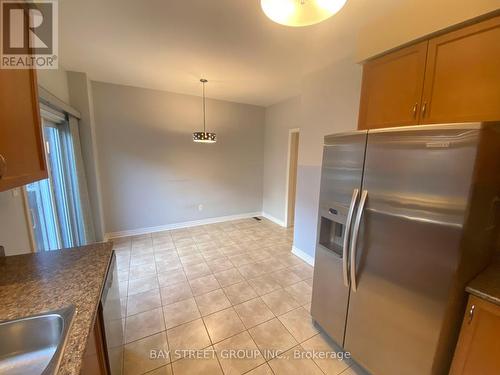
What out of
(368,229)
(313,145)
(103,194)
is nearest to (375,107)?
(368,229)

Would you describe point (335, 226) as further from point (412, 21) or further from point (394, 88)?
point (412, 21)

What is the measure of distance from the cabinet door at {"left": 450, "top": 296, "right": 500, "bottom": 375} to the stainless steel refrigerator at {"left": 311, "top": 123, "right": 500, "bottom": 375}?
0.05 meters

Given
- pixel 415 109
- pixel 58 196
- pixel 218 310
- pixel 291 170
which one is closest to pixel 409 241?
pixel 415 109

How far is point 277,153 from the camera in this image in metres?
4.52

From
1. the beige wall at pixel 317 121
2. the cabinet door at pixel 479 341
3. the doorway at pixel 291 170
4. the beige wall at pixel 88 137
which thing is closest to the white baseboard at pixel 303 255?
the beige wall at pixel 317 121

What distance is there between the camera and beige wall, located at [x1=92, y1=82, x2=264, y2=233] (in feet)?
11.4

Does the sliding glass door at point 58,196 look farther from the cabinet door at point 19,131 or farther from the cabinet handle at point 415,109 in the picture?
the cabinet handle at point 415,109

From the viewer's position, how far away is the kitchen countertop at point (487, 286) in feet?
3.24

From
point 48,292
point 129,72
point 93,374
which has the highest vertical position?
point 129,72

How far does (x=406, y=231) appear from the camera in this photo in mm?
1166

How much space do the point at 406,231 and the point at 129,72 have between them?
11.9 ft

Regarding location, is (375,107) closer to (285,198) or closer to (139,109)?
(285,198)

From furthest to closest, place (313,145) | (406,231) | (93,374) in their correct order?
(313,145), (406,231), (93,374)

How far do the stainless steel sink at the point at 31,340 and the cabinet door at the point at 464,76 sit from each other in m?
2.21
